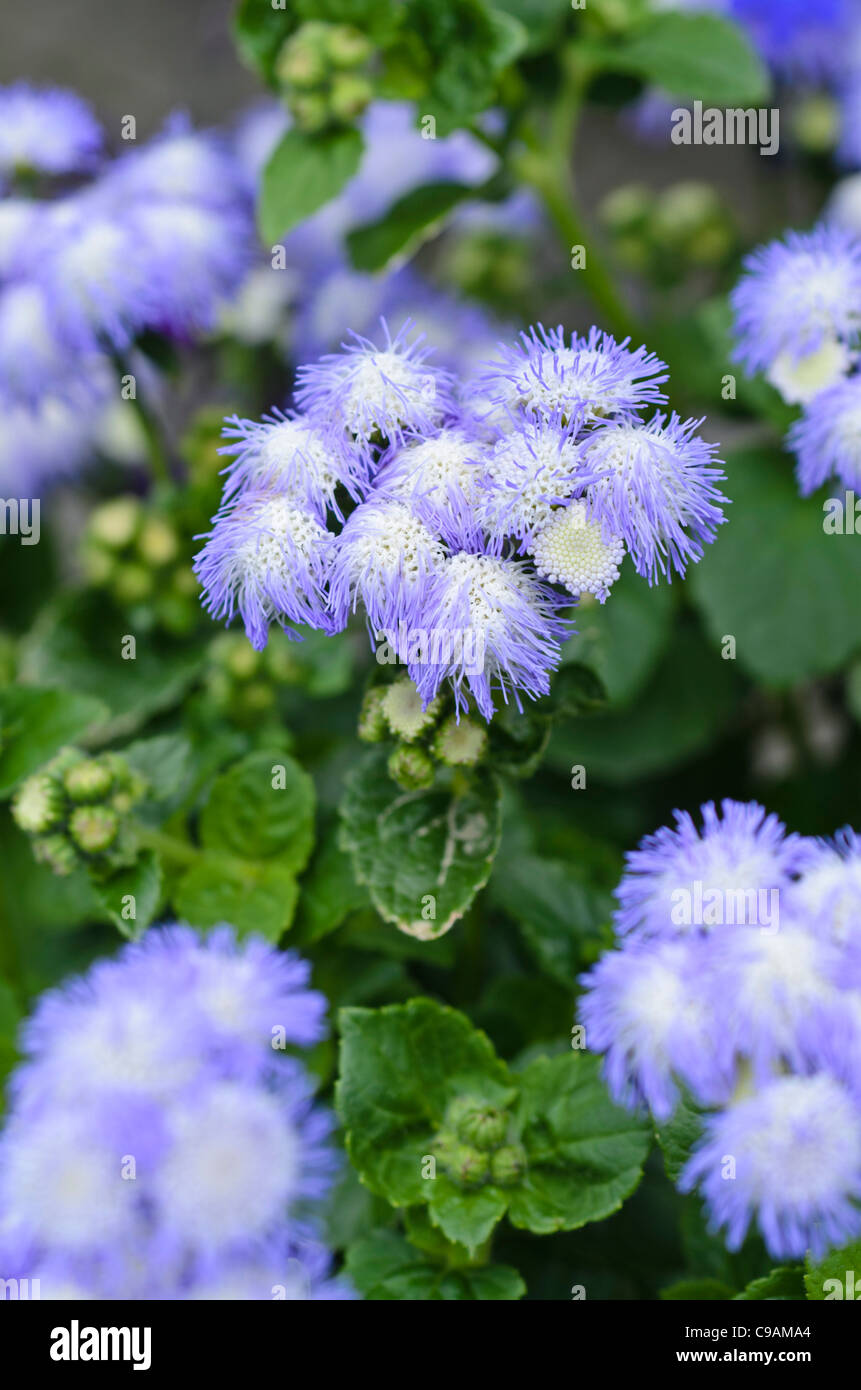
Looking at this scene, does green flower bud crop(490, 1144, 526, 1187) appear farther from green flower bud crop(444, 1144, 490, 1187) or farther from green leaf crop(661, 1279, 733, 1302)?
green leaf crop(661, 1279, 733, 1302)

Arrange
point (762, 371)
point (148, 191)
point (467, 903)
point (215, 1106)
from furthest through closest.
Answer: point (148, 191)
point (762, 371)
point (467, 903)
point (215, 1106)

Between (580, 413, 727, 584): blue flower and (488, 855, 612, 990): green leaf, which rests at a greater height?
(580, 413, 727, 584): blue flower

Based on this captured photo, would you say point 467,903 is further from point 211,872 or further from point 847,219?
point 847,219

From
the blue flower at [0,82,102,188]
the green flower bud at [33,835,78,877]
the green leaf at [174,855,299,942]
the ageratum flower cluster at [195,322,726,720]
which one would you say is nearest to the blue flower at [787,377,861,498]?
the ageratum flower cluster at [195,322,726,720]

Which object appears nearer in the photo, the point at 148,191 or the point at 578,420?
the point at 578,420

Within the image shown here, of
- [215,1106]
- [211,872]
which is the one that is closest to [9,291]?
[211,872]

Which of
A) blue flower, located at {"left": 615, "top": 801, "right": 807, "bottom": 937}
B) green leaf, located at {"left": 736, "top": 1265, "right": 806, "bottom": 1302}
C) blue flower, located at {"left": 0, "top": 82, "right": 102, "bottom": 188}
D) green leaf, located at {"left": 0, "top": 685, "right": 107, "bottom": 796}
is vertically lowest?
green leaf, located at {"left": 736, "top": 1265, "right": 806, "bottom": 1302}
